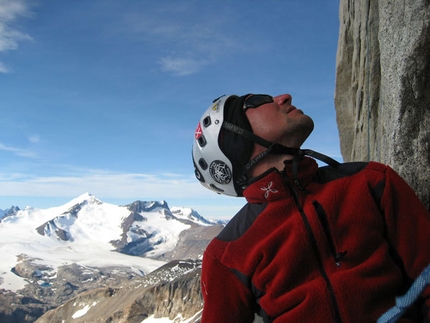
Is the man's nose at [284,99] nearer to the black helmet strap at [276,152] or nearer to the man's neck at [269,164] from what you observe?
the black helmet strap at [276,152]

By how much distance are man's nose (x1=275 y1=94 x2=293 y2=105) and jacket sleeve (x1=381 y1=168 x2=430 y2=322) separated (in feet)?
4.54

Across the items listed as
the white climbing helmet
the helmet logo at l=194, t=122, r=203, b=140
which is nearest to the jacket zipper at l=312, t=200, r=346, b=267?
the white climbing helmet

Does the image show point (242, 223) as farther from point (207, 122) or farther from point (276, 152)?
point (207, 122)

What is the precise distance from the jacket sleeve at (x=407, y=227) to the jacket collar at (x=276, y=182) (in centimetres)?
76

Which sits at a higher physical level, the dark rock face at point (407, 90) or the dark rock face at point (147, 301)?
the dark rock face at point (407, 90)

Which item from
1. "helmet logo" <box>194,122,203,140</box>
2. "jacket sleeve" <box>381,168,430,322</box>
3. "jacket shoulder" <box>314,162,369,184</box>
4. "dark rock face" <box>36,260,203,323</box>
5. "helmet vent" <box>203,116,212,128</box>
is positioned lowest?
"dark rock face" <box>36,260,203,323</box>

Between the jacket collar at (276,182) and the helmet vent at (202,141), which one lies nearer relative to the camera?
the jacket collar at (276,182)

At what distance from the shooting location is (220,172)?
492 centimetres

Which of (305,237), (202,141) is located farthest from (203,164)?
(305,237)

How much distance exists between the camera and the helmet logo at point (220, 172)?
4.82 m

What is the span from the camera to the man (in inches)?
136

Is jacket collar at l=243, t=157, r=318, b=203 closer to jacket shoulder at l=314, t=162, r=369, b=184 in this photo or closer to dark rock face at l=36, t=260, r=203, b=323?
jacket shoulder at l=314, t=162, r=369, b=184

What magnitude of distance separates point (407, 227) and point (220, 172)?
2196 mm

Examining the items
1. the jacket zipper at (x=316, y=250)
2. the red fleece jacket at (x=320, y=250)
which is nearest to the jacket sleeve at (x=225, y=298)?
the red fleece jacket at (x=320, y=250)
